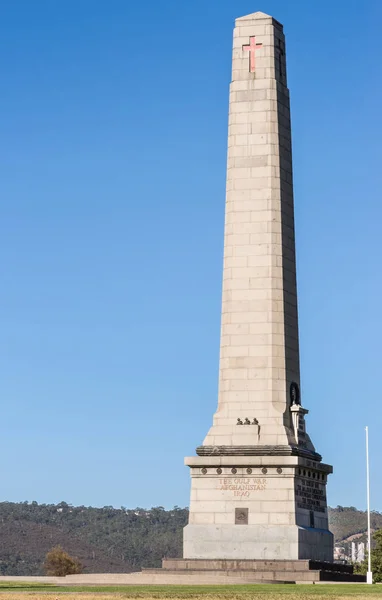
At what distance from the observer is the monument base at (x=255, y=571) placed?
51.4 metres

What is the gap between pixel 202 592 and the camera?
42906 millimetres

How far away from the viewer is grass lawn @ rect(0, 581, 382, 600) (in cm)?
4025

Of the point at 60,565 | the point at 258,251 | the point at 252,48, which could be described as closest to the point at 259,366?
the point at 258,251

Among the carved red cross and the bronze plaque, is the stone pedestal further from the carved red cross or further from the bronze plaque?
the carved red cross

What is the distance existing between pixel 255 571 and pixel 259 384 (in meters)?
8.10

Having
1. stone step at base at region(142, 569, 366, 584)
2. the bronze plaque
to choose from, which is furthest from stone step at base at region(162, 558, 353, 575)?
the bronze plaque

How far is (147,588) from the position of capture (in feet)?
151

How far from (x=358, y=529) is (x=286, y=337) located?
454ft

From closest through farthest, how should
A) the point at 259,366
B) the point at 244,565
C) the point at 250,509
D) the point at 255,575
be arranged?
the point at 255,575 → the point at 244,565 → the point at 250,509 → the point at 259,366

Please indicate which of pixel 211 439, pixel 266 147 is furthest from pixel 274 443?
pixel 266 147

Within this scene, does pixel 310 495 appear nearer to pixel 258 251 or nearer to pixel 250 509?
pixel 250 509

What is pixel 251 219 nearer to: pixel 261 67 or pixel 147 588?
pixel 261 67

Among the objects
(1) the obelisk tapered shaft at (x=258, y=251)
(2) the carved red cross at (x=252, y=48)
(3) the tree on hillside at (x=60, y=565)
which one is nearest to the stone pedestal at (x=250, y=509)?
(1) the obelisk tapered shaft at (x=258, y=251)

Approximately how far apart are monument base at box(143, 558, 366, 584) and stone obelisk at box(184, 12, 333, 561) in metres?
0.97
